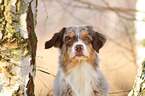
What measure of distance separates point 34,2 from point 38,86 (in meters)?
1.75

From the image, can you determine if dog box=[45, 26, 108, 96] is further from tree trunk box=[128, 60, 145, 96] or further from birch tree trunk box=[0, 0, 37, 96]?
birch tree trunk box=[0, 0, 37, 96]

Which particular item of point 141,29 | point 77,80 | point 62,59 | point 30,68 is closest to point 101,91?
point 77,80

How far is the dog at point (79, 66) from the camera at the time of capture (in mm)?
4434

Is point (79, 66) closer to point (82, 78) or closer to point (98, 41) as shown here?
point (82, 78)

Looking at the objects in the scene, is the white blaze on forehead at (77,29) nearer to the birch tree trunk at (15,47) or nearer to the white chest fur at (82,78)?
the white chest fur at (82,78)

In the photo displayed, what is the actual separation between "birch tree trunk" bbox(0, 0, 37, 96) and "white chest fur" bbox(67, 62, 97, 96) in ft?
4.54

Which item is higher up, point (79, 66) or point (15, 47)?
point (15, 47)

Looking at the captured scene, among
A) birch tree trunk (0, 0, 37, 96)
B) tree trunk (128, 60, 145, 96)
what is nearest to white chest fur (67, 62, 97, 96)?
A: tree trunk (128, 60, 145, 96)

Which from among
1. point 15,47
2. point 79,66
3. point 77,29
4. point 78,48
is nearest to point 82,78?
point 79,66

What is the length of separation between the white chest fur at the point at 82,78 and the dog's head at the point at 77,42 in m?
0.24

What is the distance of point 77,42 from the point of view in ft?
14.5

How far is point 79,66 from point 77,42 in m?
0.48

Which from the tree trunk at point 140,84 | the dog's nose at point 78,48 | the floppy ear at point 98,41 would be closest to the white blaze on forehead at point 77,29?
the floppy ear at point 98,41

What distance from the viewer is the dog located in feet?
14.5
